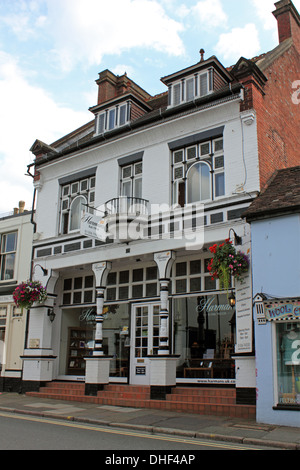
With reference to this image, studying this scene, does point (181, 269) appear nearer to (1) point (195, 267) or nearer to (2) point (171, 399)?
(1) point (195, 267)

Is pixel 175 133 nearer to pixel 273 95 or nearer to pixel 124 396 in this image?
pixel 273 95

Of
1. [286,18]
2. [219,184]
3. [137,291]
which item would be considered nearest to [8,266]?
[137,291]

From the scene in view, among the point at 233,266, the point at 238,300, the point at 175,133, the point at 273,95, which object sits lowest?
the point at 238,300

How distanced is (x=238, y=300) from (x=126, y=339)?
532 cm

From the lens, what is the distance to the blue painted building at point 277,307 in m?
10.5

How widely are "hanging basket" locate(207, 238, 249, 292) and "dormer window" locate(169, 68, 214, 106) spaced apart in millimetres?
5894

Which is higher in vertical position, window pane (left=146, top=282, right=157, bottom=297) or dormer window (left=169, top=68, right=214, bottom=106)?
dormer window (left=169, top=68, right=214, bottom=106)

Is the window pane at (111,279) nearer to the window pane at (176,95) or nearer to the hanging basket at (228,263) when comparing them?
the hanging basket at (228,263)

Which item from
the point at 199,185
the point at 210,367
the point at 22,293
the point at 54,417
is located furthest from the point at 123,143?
the point at 54,417

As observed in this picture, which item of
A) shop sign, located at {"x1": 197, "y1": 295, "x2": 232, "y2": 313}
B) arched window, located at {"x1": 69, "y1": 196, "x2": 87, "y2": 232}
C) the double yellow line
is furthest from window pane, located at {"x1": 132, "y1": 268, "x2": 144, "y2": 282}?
the double yellow line

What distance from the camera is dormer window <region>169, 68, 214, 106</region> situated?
51.5 ft

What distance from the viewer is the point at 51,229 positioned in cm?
1838

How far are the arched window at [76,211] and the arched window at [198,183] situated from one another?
4.67m

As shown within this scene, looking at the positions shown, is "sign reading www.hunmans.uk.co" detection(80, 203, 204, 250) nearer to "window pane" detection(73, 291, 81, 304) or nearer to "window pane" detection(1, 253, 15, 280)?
"window pane" detection(73, 291, 81, 304)
